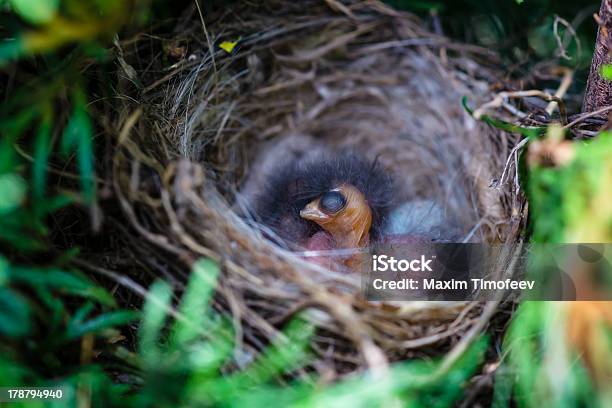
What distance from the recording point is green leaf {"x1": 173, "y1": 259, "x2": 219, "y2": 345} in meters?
1.08

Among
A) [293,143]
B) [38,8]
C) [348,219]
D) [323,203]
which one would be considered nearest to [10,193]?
[38,8]

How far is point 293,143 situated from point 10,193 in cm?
130

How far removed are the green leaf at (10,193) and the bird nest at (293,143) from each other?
0.69ft

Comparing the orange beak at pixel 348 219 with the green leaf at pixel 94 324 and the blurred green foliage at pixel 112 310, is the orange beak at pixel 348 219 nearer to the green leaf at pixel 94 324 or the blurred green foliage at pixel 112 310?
the blurred green foliage at pixel 112 310

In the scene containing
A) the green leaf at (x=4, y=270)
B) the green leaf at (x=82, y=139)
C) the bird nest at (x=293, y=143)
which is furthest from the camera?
the bird nest at (x=293, y=143)

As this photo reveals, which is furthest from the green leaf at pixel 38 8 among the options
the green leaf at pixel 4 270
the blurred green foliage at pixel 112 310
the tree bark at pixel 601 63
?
the tree bark at pixel 601 63

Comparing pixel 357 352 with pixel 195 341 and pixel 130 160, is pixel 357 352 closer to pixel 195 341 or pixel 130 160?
pixel 195 341

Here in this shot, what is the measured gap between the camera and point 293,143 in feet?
7.05

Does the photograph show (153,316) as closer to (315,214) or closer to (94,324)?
(94,324)

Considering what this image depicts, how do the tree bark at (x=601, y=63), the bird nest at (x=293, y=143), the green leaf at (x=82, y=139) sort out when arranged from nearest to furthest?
1. the green leaf at (x=82, y=139)
2. the bird nest at (x=293, y=143)
3. the tree bark at (x=601, y=63)

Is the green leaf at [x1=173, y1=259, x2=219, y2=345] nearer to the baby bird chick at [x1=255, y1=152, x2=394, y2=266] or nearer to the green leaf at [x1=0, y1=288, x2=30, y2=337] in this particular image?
the green leaf at [x1=0, y1=288, x2=30, y2=337]

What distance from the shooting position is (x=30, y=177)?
1.08 meters

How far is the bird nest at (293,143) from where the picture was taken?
1164mm

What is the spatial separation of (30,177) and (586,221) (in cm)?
102
